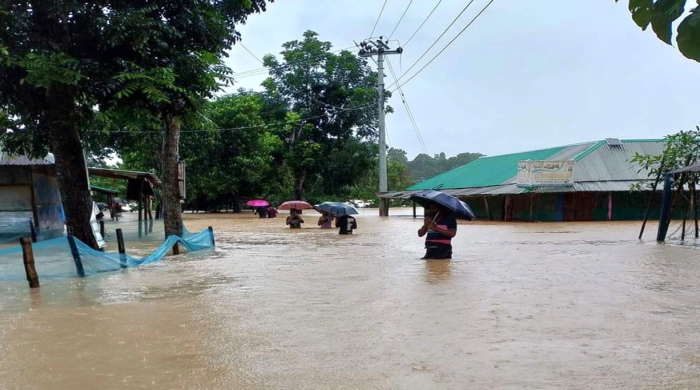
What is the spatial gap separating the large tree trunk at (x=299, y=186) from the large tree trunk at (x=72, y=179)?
3724 cm

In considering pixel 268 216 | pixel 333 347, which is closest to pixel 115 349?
pixel 333 347

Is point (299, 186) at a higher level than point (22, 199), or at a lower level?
higher

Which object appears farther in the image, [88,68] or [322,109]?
[322,109]

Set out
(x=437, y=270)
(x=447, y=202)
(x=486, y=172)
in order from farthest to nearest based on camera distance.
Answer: (x=486, y=172)
(x=447, y=202)
(x=437, y=270)

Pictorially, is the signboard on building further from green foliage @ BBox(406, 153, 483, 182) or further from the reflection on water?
green foliage @ BBox(406, 153, 483, 182)

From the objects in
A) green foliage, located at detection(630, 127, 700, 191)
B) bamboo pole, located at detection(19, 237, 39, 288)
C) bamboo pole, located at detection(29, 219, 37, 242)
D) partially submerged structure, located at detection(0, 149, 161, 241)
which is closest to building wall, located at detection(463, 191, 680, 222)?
green foliage, located at detection(630, 127, 700, 191)

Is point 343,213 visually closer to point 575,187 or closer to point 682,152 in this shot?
point 682,152

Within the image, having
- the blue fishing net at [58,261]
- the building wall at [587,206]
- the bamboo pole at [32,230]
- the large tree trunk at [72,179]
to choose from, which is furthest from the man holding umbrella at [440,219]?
the building wall at [587,206]

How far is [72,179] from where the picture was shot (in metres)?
11.9

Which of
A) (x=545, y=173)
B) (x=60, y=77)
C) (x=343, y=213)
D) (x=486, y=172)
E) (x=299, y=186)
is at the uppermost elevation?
(x=60, y=77)

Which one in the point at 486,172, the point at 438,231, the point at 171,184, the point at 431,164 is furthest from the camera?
the point at 431,164

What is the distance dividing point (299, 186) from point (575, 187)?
1032 inches

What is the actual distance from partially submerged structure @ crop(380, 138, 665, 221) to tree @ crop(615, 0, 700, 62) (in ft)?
88.3

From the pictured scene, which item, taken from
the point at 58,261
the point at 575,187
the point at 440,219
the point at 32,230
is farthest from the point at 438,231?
the point at 575,187
